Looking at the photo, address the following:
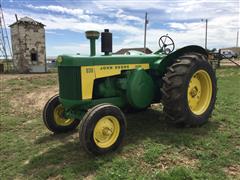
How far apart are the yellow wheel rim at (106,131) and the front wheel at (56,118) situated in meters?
1.50

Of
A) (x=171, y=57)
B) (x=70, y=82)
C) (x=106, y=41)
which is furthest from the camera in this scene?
(x=171, y=57)

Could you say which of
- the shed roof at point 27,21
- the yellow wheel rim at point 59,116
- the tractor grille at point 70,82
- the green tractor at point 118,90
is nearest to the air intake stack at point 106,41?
the green tractor at point 118,90

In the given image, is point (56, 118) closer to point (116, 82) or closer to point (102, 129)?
point (116, 82)

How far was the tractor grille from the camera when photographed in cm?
446

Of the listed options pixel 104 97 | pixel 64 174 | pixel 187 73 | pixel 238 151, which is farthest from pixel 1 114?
pixel 238 151

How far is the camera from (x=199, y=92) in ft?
18.7

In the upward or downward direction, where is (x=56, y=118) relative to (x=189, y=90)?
downward

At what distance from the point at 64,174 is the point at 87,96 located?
1.31m

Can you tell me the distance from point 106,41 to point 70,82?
987 mm

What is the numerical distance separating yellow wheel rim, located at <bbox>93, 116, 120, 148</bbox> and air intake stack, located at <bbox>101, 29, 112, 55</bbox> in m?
1.31

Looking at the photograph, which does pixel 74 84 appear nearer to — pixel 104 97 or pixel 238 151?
pixel 104 97

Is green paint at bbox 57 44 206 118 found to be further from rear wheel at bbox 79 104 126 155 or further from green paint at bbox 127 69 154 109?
rear wheel at bbox 79 104 126 155

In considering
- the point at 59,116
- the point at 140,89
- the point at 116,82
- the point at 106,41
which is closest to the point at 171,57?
the point at 140,89

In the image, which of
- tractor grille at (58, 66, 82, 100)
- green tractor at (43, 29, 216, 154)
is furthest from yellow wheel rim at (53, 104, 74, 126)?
tractor grille at (58, 66, 82, 100)
